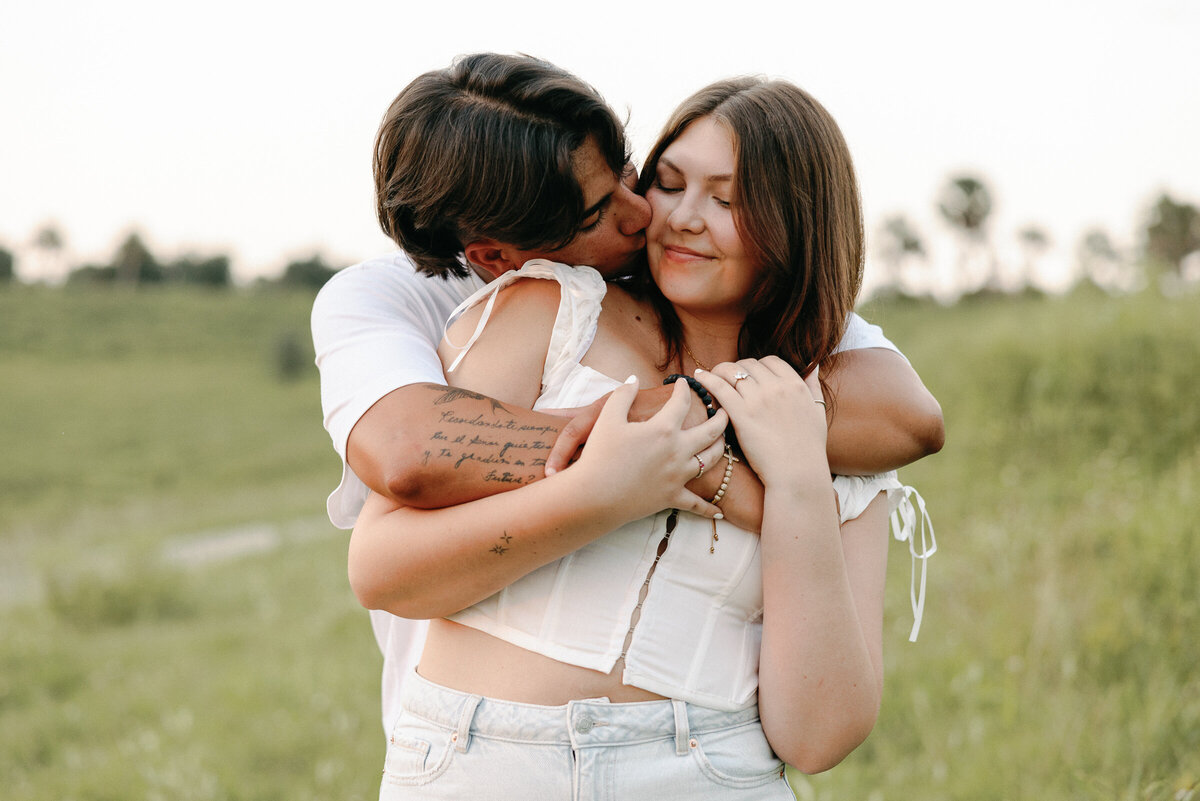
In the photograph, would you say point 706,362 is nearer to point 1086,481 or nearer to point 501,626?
point 501,626

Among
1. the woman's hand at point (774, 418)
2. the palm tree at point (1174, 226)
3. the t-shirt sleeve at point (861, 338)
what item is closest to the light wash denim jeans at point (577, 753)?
the woman's hand at point (774, 418)

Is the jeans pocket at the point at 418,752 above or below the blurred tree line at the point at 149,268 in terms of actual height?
above

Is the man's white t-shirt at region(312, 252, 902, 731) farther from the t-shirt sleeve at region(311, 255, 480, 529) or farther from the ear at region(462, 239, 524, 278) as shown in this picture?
the ear at region(462, 239, 524, 278)

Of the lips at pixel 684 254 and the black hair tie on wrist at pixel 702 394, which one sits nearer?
the black hair tie on wrist at pixel 702 394

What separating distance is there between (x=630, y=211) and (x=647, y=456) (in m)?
0.66

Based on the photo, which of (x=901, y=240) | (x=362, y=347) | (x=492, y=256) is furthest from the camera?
(x=901, y=240)

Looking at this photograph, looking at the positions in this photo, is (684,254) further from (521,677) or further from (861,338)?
(521,677)

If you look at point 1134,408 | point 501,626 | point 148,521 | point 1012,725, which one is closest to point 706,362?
point 501,626

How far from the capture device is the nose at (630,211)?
2114mm

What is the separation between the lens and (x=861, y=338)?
2334mm

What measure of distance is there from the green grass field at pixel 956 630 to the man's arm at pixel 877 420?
0.55m

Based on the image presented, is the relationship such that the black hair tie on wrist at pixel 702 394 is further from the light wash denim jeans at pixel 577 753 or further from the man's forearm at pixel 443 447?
the light wash denim jeans at pixel 577 753

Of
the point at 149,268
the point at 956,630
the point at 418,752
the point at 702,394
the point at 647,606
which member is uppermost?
the point at 702,394

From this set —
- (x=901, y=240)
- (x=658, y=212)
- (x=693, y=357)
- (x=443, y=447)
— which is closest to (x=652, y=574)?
(x=443, y=447)
